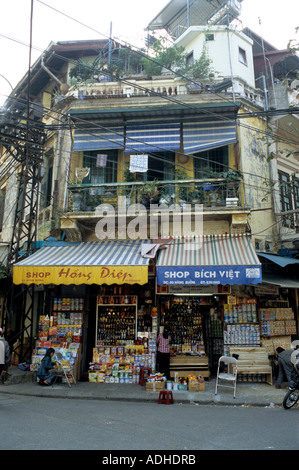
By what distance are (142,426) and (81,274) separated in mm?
4869

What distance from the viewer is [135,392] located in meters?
9.94

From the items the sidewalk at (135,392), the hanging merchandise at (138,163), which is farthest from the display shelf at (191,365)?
the hanging merchandise at (138,163)

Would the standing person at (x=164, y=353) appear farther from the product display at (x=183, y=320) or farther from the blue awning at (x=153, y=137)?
the blue awning at (x=153, y=137)

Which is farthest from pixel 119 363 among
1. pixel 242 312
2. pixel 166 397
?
pixel 242 312

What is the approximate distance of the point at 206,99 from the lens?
13094mm

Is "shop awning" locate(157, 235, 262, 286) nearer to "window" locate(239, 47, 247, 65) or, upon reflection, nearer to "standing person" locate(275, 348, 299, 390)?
"standing person" locate(275, 348, 299, 390)

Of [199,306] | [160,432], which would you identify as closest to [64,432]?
[160,432]

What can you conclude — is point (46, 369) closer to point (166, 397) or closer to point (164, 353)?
point (164, 353)

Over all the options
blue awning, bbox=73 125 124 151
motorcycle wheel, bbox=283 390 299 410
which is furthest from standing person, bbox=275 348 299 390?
blue awning, bbox=73 125 124 151

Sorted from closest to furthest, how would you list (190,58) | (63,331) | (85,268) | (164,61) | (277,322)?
(85,268) < (63,331) < (277,322) < (164,61) < (190,58)

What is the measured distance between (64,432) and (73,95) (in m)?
11.7

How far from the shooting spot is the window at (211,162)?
12.7 metres

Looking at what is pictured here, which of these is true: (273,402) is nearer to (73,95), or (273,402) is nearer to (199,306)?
(199,306)

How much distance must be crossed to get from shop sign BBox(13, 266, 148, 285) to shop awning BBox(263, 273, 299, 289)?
164 inches
